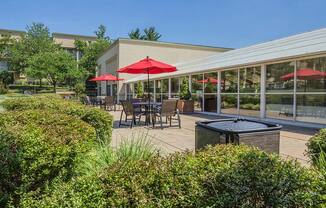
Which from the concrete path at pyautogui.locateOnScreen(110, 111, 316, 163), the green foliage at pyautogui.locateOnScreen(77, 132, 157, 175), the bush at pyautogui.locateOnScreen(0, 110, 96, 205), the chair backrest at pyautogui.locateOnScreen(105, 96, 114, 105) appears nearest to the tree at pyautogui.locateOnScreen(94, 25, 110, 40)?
the chair backrest at pyautogui.locateOnScreen(105, 96, 114, 105)

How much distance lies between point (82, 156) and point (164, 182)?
1.44m

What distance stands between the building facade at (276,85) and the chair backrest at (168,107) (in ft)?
13.6

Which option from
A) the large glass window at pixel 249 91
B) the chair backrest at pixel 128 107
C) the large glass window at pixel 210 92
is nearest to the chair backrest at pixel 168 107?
the chair backrest at pixel 128 107

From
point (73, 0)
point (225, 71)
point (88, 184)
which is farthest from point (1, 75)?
point (88, 184)

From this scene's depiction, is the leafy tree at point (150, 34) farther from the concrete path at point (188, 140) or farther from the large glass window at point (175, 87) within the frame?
the concrete path at point (188, 140)

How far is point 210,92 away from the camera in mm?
14844

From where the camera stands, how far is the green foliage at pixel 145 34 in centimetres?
6191

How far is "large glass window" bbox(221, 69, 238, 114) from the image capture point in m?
12.8

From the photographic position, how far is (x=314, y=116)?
912 cm

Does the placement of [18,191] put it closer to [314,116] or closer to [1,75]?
[314,116]

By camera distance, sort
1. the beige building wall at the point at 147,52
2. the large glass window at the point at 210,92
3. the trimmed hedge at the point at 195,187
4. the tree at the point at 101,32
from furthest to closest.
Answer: the tree at the point at 101,32
the beige building wall at the point at 147,52
the large glass window at the point at 210,92
the trimmed hedge at the point at 195,187


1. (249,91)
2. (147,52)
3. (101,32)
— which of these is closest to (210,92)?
(249,91)

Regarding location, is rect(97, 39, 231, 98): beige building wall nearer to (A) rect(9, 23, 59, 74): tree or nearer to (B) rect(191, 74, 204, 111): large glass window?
(B) rect(191, 74, 204, 111): large glass window

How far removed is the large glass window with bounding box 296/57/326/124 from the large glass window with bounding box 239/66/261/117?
6.56 ft
